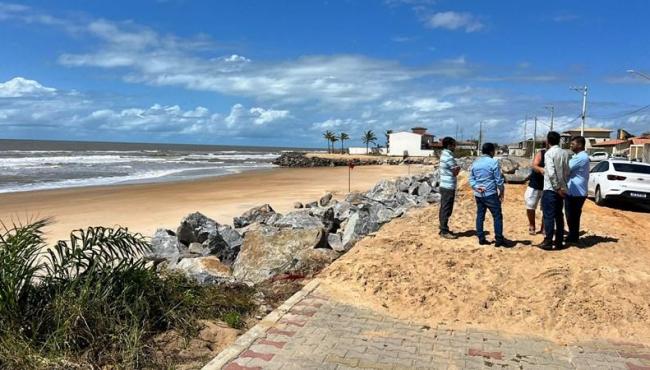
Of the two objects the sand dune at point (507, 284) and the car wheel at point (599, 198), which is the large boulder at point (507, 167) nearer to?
the car wheel at point (599, 198)

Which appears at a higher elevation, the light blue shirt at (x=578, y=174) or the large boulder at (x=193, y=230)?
the light blue shirt at (x=578, y=174)

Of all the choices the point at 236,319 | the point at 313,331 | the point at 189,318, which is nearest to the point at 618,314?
the point at 313,331

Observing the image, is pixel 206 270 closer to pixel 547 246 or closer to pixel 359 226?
pixel 359 226

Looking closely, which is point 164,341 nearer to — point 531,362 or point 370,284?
point 370,284

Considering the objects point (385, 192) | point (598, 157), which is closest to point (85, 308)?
point (385, 192)

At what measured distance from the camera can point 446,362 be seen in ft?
14.9

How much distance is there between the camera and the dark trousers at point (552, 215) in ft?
24.3


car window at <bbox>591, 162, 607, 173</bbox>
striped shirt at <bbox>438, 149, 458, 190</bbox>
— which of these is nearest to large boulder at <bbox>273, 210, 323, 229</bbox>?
striped shirt at <bbox>438, 149, 458, 190</bbox>

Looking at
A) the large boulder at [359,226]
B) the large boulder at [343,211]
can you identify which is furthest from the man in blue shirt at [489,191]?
the large boulder at [343,211]

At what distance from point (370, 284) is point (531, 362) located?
2222mm

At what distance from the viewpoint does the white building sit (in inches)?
3488

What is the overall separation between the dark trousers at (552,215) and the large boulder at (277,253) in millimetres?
2950

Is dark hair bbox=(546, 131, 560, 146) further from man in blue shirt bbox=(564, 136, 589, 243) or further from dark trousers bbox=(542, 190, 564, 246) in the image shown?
dark trousers bbox=(542, 190, 564, 246)

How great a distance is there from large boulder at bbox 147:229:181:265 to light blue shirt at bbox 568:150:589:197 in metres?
6.08
